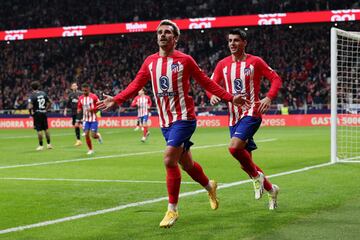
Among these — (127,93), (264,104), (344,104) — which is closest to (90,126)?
(344,104)

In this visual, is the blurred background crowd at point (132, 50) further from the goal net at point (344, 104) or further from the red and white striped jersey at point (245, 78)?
the red and white striped jersey at point (245, 78)

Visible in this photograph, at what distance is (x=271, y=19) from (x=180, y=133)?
34.6 m

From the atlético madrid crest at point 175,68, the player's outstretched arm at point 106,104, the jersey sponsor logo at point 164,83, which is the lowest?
the player's outstretched arm at point 106,104

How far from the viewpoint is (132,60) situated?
50812 millimetres

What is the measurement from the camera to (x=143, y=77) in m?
8.04

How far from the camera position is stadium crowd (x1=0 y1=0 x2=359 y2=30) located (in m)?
45.2

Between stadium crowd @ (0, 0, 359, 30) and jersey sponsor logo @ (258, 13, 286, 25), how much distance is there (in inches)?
148

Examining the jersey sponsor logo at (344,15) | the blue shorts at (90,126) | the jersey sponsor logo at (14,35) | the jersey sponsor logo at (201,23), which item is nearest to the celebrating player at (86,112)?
the blue shorts at (90,126)

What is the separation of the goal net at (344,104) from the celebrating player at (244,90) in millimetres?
6417

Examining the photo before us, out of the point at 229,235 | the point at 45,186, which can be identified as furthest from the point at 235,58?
the point at 45,186

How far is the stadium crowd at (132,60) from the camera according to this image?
1734 inches

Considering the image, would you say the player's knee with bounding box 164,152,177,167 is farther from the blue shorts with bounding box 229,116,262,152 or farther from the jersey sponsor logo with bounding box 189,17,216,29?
the jersey sponsor logo with bounding box 189,17,216,29

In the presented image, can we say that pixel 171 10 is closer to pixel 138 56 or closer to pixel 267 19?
pixel 138 56

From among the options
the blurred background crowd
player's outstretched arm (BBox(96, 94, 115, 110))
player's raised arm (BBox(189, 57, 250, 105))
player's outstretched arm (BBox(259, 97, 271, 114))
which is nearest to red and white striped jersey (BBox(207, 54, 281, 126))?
player's outstretched arm (BBox(259, 97, 271, 114))
